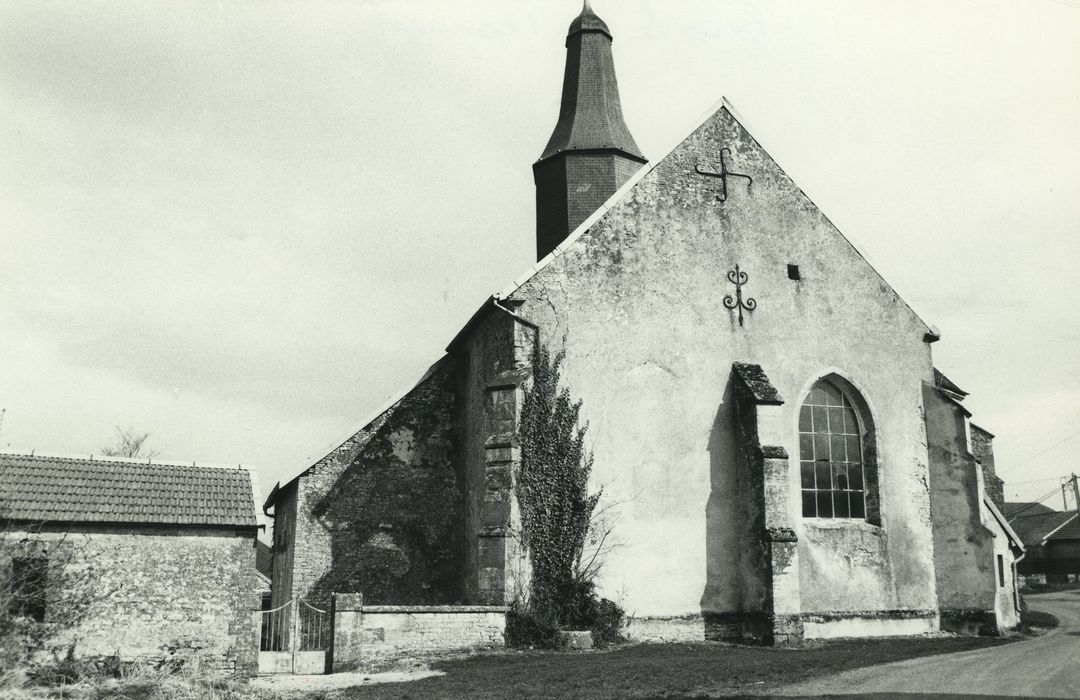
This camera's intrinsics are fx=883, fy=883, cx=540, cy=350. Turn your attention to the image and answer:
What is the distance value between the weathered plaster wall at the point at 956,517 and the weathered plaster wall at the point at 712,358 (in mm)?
363

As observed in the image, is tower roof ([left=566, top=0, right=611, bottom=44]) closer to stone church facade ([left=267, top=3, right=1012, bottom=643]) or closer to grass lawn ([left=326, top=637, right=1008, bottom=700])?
stone church facade ([left=267, top=3, right=1012, bottom=643])

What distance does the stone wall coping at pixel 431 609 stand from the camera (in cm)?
1357

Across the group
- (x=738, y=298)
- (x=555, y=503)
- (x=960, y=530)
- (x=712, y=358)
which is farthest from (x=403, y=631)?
(x=960, y=530)

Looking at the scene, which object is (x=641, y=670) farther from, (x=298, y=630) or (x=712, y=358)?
(x=298, y=630)

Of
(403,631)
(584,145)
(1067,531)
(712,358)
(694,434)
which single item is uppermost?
(584,145)

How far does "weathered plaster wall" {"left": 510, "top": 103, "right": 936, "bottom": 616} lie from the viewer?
1642 cm

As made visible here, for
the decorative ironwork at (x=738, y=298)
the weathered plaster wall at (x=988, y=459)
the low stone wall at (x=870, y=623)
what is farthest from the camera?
the weathered plaster wall at (x=988, y=459)

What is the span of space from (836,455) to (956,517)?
9.69 feet

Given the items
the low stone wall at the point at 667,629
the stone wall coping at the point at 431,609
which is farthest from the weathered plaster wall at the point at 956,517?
the stone wall coping at the point at 431,609

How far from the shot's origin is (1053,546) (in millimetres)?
49156

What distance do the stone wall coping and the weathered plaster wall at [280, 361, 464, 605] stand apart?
3.59 metres

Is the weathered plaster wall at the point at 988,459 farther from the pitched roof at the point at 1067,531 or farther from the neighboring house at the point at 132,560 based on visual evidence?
the neighboring house at the point at 132,560

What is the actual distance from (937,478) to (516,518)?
936cm

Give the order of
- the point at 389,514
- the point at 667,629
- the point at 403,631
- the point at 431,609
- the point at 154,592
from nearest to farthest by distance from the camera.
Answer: the point at 154,592 → the point at 403,631 → the point at 431,609 → the point at 667,629 → the point at 389,514
